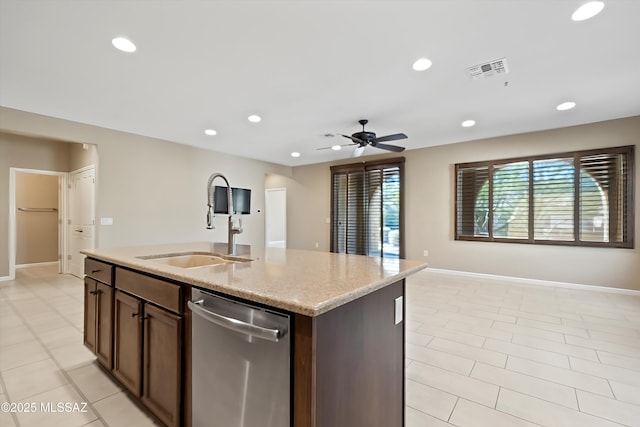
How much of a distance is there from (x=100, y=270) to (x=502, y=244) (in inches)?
226

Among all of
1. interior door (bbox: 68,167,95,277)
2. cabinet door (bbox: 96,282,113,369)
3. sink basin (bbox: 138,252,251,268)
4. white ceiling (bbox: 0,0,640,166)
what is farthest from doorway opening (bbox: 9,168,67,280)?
sink basin (bbox: 138,252,251,268)

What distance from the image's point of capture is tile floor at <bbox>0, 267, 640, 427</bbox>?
64.4 inches

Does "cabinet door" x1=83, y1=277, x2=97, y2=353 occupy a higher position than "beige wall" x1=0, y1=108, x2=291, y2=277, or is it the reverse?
"beige wall" x1=0, y1=108, x2=291, y2=277

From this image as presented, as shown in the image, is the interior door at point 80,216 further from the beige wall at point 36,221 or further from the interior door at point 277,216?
the interior door at point 277,216

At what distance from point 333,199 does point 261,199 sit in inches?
73.5

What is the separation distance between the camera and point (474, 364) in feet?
7.20

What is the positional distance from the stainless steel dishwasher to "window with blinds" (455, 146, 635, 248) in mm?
5384

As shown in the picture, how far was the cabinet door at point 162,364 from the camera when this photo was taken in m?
1.31

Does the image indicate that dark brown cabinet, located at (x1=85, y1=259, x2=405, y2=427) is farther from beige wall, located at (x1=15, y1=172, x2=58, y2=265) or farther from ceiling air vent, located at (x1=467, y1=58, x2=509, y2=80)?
beige wall, located at (x1=15, y1=172, x2=58, y2=265)

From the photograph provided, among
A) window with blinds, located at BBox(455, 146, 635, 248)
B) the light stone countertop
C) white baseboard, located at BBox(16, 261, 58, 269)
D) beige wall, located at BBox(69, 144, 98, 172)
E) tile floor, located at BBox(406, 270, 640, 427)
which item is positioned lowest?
tile floor, located at BBox(406, 270, 640, 427)

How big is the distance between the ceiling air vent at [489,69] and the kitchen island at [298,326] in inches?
93.0

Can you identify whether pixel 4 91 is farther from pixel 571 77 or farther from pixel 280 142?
pixel 571 77

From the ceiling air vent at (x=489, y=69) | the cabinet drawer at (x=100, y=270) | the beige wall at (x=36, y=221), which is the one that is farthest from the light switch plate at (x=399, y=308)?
the beige wall at (x=36, y=221)

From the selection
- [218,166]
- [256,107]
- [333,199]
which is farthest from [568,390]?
[218,166]
